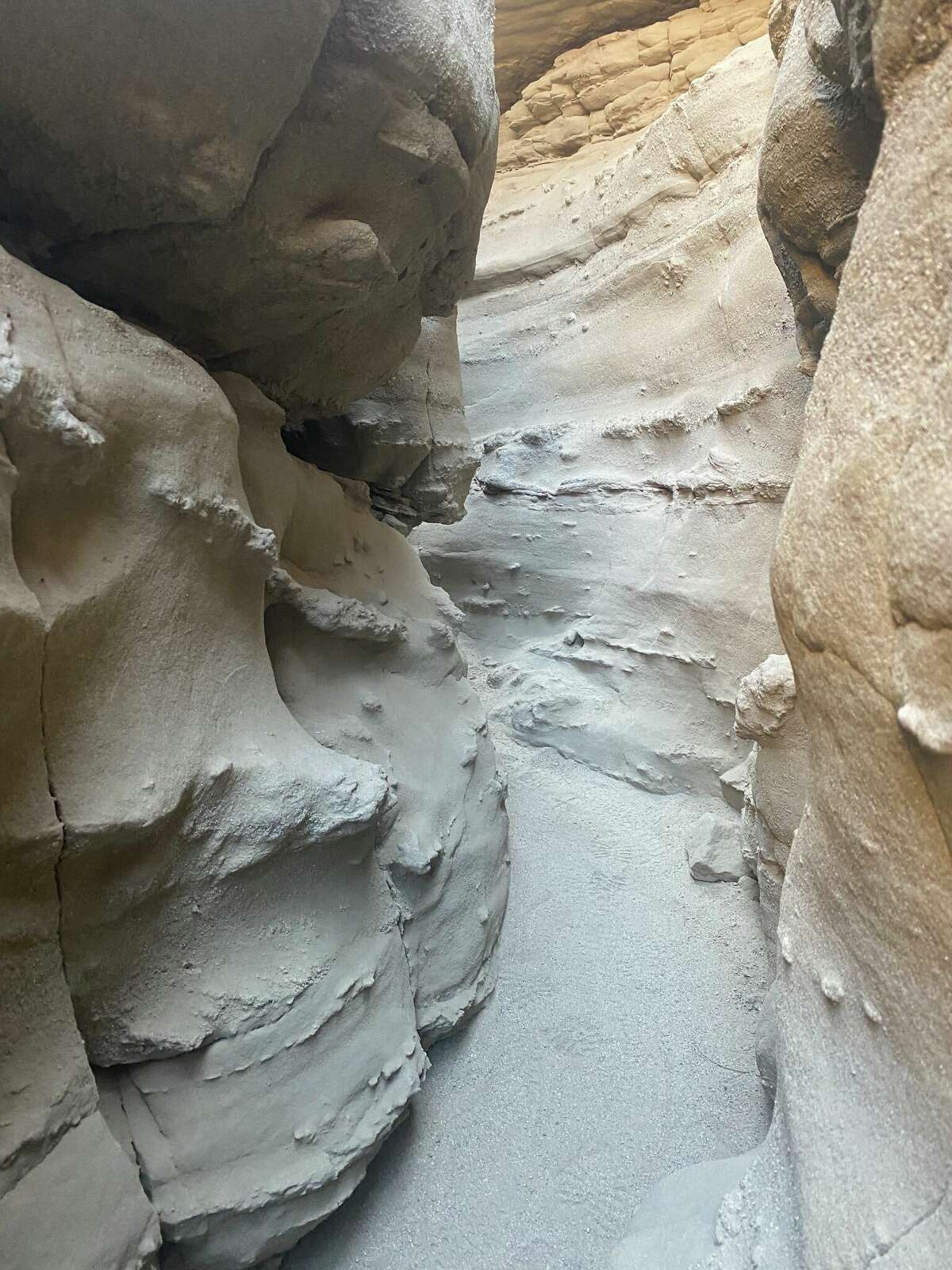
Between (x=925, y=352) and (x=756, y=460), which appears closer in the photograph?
(x=925, y=352)

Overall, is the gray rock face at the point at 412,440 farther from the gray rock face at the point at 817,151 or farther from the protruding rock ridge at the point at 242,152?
the gray rock face at the point at 817,151

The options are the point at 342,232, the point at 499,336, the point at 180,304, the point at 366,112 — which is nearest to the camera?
the point at 366,112

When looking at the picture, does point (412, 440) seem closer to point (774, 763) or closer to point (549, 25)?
point (774, 763)

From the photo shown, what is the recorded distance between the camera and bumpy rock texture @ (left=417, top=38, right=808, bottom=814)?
3.30 metres

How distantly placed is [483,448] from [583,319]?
87 cm

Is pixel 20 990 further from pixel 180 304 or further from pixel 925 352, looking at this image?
pixel 925 352

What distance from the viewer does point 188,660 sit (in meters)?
1.61

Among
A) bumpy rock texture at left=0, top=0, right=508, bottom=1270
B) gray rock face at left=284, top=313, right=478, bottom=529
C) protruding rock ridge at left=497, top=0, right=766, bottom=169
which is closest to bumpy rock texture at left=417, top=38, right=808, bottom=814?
protruding rock ridge at left=497, top=0, right=766, bottom=169

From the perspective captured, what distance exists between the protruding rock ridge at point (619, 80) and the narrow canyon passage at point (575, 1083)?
412cm

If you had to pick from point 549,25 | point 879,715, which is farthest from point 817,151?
point 549,25

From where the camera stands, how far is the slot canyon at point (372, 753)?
991 millimetres

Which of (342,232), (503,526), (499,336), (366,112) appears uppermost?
(366,112)

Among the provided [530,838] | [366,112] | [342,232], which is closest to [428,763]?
[530,838]

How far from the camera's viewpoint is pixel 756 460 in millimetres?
3229
